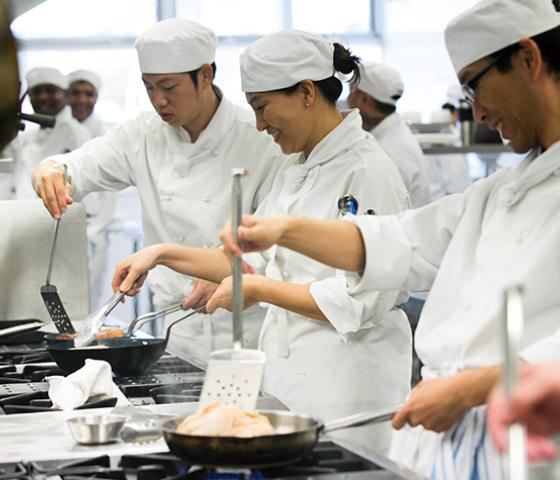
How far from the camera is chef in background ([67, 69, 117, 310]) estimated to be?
6676 millimetres

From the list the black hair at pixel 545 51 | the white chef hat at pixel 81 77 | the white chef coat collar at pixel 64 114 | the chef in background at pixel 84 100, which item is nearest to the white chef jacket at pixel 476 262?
the black hair at pixel 545 51

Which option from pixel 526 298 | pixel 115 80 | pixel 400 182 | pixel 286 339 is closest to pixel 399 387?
pixel 286 339

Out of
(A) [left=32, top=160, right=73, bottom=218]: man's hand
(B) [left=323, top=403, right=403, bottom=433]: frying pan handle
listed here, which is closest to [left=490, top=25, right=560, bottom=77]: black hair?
(B) [left=323, top=403, right=403, bottom=433]: frying pan handle

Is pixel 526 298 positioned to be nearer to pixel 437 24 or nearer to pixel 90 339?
pixel 90 339

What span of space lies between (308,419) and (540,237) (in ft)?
1.33

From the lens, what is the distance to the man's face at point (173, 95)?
8.64 ft

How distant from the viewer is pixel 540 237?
1.44 metres

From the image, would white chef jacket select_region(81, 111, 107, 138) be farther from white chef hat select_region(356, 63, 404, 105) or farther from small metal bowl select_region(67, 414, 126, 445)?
small metal bowl select_region(67, 414, 126, 445)

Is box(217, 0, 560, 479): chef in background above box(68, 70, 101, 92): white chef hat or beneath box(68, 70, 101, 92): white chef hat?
above

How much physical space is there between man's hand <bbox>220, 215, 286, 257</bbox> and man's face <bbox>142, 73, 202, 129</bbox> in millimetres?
1214

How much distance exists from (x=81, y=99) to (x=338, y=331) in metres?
5.34

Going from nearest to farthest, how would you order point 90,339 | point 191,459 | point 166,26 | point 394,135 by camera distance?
point 191,459
point 90,339
point 166,26
point 394,135

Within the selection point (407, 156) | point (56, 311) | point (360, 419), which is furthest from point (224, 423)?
point (407, 156)

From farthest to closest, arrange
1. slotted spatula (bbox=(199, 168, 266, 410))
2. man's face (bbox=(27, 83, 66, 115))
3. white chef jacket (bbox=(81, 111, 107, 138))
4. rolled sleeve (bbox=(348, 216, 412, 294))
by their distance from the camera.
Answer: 1. white chef jacket (bbox=(81, 111, 107, 138))
2. man's face (bbox=(27, 83, 66, 115))
3. rolled sleeve (bbox=(348, 216, 412, 294))
4. slotted spatula (bbox=(199, 168, 266, 410))
